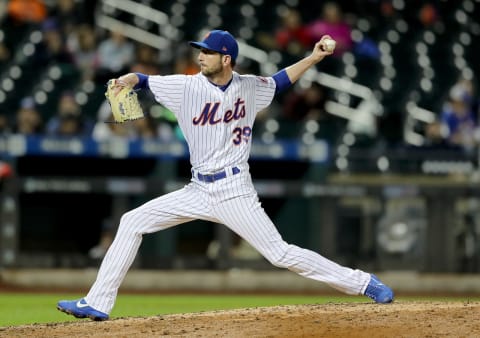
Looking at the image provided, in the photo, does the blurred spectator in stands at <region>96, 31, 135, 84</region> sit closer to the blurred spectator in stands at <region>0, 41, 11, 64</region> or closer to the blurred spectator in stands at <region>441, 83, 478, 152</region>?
the blurred spectator in stands at <region>0, 41, 11, 64</region>

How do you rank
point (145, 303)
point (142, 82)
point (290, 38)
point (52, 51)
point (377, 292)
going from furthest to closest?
point (290, 38)
point (52, 51)
point (145, 303)
point (377, 292)
point (142, 82)

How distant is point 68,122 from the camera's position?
12500 mm

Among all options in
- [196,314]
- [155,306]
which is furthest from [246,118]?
[155,306]

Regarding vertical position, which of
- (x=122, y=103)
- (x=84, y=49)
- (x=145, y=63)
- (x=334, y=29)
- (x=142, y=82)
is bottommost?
(x=122, y=103)

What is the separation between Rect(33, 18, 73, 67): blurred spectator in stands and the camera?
13.2 metres

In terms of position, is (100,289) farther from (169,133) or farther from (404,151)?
(404,151)

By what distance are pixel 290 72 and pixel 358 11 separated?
8744 millimetres

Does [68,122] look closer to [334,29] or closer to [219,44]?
[334,29]

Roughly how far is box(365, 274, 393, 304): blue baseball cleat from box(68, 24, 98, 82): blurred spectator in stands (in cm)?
687

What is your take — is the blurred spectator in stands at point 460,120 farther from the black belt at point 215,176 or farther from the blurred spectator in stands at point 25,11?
the black belt at point 215,176

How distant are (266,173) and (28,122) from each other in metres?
2.79

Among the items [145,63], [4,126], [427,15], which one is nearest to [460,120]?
[427,15]

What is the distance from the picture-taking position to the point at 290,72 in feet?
23.1

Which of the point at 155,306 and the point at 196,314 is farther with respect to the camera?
the point at 155,306
